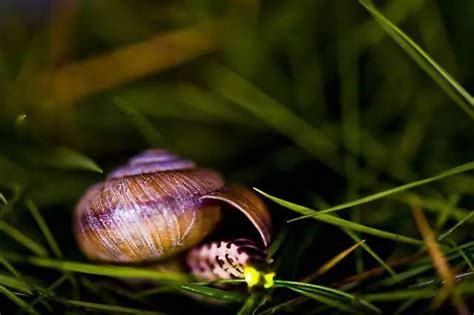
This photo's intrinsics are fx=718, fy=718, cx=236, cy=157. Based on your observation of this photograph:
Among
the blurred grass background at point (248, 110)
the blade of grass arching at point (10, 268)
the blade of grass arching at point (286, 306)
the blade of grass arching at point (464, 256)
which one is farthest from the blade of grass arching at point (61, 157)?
the blade of grass arching at point (464, 256)

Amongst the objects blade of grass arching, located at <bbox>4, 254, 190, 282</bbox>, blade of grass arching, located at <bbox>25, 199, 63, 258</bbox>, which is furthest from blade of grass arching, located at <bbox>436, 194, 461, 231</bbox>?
blade of grass arching, located at <bbox>25, 199, 63, 258</bbox>

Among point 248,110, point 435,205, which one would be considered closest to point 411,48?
point 435,205

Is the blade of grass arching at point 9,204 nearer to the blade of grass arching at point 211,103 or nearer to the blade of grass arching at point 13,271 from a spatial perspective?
the blade of grass arching at point 13,271

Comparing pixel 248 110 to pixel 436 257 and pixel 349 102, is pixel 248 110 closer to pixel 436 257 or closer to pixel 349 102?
pixel 349 102

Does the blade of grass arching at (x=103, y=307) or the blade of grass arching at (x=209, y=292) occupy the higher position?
the blade of grass arching at (x=103, y=307)

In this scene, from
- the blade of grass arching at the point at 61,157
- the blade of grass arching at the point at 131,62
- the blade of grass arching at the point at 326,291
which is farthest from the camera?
the blade of grass arching at the point at 131,62

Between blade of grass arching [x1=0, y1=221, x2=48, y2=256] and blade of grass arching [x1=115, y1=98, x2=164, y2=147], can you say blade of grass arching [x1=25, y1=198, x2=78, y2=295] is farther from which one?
blade of grass arching [x1=115, y1=98, x2=164, y2=147]

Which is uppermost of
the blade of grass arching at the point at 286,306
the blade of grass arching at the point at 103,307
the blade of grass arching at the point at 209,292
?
the blade of grass arching at the point at 103,307
